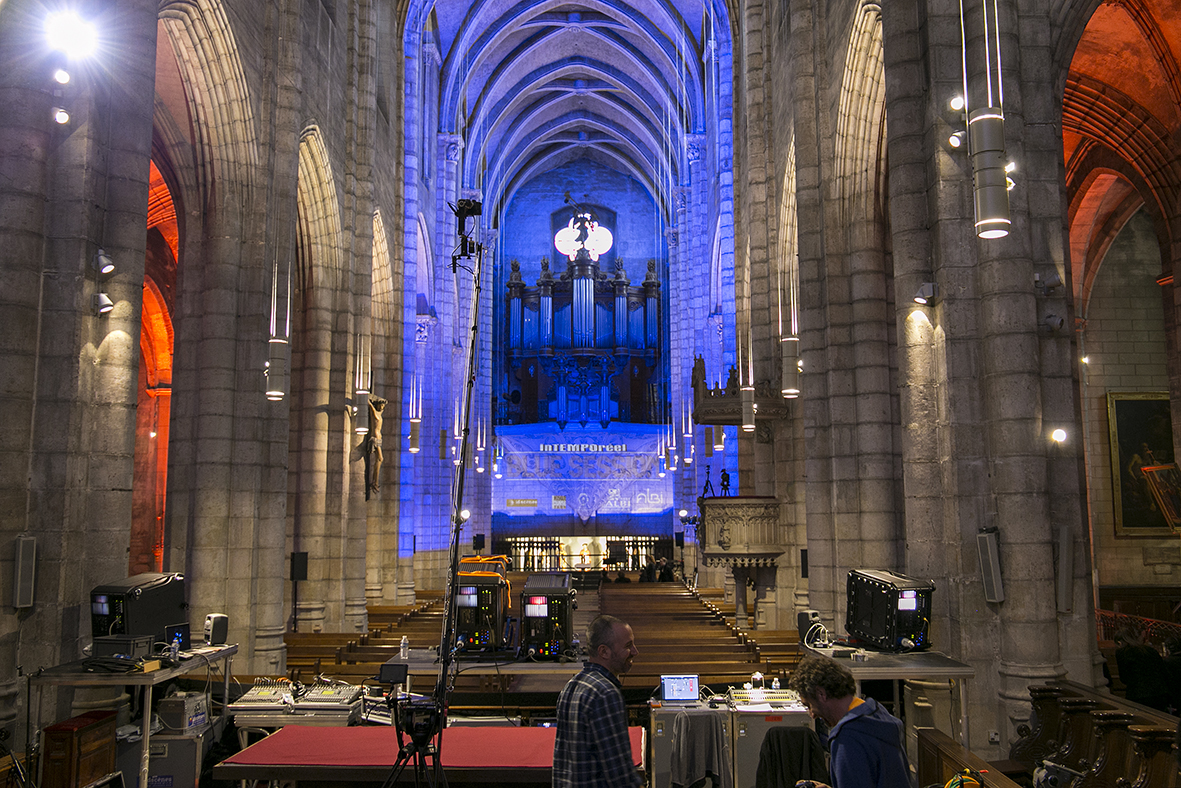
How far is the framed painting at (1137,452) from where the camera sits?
19.0 m

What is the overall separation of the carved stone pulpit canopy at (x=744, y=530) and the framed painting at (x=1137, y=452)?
9118 mm

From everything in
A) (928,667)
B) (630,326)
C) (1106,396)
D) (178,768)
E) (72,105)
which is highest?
(630,326)

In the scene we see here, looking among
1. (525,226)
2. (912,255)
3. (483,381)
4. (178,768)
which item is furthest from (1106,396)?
(525,226)

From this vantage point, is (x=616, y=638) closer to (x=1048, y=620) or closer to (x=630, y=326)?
(x=1048, y=620)

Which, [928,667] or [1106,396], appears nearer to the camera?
[928,667]

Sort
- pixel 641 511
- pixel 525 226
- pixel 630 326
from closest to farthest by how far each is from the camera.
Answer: pixel 641 511 < pixel 630 326 < pixel 525 226

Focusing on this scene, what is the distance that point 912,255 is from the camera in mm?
8820

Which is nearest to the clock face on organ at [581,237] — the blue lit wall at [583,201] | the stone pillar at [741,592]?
the blue lit wall at [583,201]

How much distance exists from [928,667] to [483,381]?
30.0 metres

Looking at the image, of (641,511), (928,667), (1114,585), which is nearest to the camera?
(928,667)

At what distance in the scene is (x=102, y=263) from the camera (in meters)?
8.12

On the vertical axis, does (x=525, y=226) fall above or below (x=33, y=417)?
above

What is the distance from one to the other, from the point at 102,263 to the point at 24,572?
8.81 ft

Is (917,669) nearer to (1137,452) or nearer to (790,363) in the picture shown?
(790,363)
